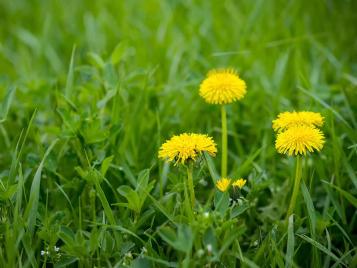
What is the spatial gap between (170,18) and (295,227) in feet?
5.39

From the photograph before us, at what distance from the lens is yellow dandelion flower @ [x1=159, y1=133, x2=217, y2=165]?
1374 millimetres

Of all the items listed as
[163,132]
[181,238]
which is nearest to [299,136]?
[181,238]

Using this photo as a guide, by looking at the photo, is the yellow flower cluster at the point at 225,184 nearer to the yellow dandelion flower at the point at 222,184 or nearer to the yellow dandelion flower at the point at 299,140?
the yellow dandelion flower at the point at 222,184

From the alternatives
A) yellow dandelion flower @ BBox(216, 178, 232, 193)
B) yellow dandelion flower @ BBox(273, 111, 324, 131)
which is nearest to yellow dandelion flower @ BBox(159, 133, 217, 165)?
yellow dandelion flower @ BBox(216, 178, 232, 193)

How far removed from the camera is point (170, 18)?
9.37 ft

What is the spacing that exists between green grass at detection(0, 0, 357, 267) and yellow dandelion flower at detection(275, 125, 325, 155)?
0.19 meters

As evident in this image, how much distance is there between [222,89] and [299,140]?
300 millimetres

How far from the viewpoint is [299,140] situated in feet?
4.53

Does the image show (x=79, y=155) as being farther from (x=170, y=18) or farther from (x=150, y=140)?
(x=170, y=18)

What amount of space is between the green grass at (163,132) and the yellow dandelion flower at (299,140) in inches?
7.6

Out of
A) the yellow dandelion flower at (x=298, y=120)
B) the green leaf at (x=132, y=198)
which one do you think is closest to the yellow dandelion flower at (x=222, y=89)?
the yellow dandelion flower at (x=298, y=120)

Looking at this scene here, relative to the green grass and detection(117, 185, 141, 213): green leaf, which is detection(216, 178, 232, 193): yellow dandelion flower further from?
detection(117, 185, 141, 213): green leaf

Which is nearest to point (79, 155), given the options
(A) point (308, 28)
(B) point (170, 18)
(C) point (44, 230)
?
(C) point (44, 230)

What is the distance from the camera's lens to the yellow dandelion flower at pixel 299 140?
4.51 ft
